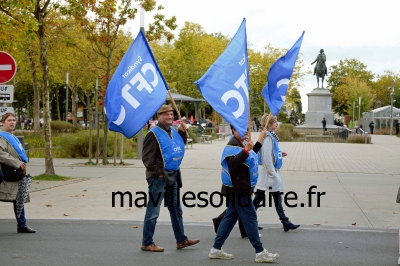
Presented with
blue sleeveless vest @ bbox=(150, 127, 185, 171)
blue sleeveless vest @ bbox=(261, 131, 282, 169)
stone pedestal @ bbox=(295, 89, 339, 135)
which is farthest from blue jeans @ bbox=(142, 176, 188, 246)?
stone pedestal @ bbox=(295, 89, 339, 135)

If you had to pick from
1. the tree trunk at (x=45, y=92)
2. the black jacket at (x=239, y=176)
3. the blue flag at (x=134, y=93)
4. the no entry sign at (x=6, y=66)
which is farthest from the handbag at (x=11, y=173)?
the tree trunk at (x=45, y=92)

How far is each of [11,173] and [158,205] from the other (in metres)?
2.28

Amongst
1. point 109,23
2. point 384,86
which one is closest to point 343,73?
point 384,86

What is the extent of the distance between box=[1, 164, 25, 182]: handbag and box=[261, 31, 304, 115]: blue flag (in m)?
3.40

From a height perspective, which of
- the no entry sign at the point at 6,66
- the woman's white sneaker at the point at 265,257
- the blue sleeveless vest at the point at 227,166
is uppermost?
the no entry sign at the point at 6,66

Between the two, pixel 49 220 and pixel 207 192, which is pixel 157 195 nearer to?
pixel 49 220

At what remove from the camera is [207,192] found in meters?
13.7

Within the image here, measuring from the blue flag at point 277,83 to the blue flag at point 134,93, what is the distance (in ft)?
4.18

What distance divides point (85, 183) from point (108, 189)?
4.80ft

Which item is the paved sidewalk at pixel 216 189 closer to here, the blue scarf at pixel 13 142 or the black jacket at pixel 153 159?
the blue scarf at pixel 13 142

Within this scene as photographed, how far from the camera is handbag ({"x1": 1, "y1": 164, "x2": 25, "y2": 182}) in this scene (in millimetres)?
8945

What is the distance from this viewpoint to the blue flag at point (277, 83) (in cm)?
819

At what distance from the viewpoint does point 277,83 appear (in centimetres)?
838

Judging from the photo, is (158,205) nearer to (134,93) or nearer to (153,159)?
(153,159)
